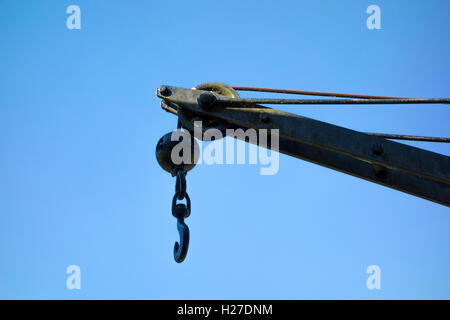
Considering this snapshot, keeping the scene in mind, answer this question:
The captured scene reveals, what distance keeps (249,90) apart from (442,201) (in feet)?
6.24

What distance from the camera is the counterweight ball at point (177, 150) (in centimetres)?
367

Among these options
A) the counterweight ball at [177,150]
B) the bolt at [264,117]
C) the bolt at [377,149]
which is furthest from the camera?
the counterweight ball at [177,150]

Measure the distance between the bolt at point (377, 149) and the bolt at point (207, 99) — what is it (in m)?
1.18

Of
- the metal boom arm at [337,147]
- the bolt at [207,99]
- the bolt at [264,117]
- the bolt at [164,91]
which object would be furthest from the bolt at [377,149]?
the bolt at [164,91]

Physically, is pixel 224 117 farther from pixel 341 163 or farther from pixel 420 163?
pixel 420 163

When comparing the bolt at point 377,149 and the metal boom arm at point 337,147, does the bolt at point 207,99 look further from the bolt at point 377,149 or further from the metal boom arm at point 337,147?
the bolt at point 377,149

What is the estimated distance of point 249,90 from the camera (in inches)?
179

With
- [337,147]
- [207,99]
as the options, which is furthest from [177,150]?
[337,147]

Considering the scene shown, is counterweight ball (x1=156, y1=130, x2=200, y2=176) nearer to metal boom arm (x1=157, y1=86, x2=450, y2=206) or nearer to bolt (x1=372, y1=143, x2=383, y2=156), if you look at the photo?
metal boom arm (x1=157, y1=86, x2=450, y2=206)

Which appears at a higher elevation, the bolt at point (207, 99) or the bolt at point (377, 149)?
the bolt at point (207, 99)

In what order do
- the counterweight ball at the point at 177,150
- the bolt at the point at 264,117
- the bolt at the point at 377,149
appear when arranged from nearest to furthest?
1. the bolt at the point at 377,149
2. the bolt at the point at 264,117
3. the counterweight ball at the point at 177,150

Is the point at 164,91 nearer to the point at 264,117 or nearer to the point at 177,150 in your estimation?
the point at 177,150

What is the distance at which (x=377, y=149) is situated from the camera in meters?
3.41
